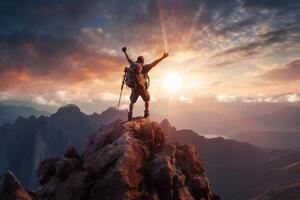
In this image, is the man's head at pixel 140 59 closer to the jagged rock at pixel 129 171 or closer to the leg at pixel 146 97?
the leg at pixel 146 97

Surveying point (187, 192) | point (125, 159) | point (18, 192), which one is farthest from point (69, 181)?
point (18, 192)

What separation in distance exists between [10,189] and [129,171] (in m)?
18.7

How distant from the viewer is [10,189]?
106 ft

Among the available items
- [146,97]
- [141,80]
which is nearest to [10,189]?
[146,97]

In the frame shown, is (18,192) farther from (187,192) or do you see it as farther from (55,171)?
(187,192)

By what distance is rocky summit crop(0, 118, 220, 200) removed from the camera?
19219 millimetres

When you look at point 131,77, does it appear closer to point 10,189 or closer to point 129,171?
point 129,171

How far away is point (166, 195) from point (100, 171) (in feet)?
15.4

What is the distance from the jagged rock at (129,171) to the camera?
1920 cm

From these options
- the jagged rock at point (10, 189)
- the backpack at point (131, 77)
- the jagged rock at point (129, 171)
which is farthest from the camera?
the jagged rock at point (10, 189)

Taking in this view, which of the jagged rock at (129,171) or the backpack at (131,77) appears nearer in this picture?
the jagged rock at (129,171)

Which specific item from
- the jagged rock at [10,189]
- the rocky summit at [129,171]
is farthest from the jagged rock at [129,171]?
the jagged rock at [10,189]

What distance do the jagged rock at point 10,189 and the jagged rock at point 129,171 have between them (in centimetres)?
885

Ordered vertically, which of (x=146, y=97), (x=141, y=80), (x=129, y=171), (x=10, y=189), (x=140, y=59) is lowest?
(x=10, y=189)
